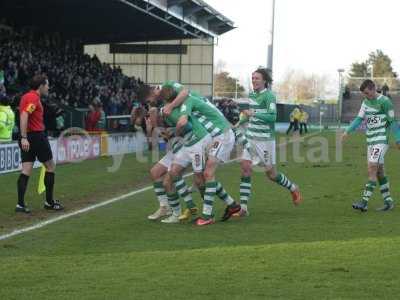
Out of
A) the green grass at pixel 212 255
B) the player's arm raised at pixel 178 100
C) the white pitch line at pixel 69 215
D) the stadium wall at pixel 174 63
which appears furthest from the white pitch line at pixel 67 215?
the stadium wall at pixel 174 63

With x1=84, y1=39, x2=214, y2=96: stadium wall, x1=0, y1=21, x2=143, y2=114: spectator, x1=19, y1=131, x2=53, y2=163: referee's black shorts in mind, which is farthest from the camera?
x1=84, y1=39, x2=214, y2=96: stadium wall

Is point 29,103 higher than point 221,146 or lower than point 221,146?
higher

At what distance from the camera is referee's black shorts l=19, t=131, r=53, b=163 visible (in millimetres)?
11977

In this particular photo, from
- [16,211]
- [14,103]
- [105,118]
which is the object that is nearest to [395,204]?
[16,211]

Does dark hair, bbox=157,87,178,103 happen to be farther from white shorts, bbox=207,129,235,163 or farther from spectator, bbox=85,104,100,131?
spectator, bbox=85,104,100,131

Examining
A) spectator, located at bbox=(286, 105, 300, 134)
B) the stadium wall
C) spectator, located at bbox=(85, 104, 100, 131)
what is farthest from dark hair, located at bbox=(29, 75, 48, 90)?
the stadium wall

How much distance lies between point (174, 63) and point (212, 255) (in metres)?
50.7

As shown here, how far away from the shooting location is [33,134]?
39.3ft

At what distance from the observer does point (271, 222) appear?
10703 millimetres

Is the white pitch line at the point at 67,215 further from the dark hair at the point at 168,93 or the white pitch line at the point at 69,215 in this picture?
the dark hair at the point at 168,93

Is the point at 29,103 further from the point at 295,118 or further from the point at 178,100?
the point at 295,118

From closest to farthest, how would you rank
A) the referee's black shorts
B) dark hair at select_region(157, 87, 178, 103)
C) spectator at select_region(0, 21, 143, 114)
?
dark hair at select_region(157, 87, 178, 103) → the referee's black shorts → spectator at select_region(0, 21, 143, 114)

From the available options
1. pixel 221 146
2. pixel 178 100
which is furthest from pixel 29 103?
pixel 221 146

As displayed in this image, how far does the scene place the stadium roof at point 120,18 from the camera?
3969 cm
